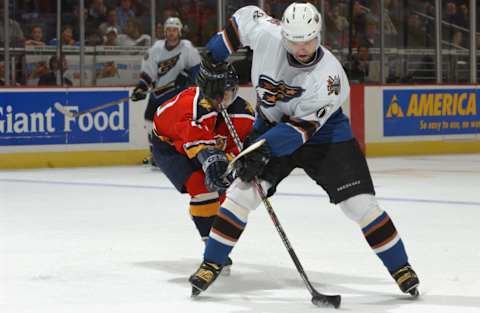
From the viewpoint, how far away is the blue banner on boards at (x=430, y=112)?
11.9 metres

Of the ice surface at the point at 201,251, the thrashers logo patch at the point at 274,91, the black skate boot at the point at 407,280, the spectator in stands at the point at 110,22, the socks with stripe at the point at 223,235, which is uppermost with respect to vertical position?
the spectator in stands at the point at 110,22

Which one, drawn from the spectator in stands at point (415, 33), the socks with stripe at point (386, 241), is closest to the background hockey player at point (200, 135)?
the socks with stripe at point (386, 241)

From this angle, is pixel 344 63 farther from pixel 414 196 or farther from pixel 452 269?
pixel 452 269

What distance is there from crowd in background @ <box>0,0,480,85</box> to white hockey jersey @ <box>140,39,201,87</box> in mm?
1037

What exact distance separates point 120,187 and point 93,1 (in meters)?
2.92

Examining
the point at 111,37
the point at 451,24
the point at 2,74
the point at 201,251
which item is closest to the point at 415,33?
the point at 451,24

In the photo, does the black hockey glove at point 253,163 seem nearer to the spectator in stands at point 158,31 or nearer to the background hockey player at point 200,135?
the background hockey player at point 200,135

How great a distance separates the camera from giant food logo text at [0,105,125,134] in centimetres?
1009

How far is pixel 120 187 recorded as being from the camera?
8375 millimetres

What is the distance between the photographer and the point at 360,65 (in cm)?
1215

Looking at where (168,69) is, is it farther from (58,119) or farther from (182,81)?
(58,119)

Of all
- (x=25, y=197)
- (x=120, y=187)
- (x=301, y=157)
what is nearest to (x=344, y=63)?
(x=120, y=187)

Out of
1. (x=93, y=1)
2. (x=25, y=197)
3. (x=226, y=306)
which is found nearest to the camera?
(x=226, y=306)

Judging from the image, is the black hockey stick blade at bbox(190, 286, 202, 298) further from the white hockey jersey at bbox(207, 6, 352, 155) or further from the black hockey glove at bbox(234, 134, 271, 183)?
the white hockey jersey at bbox(207, 6, 352, 155)
